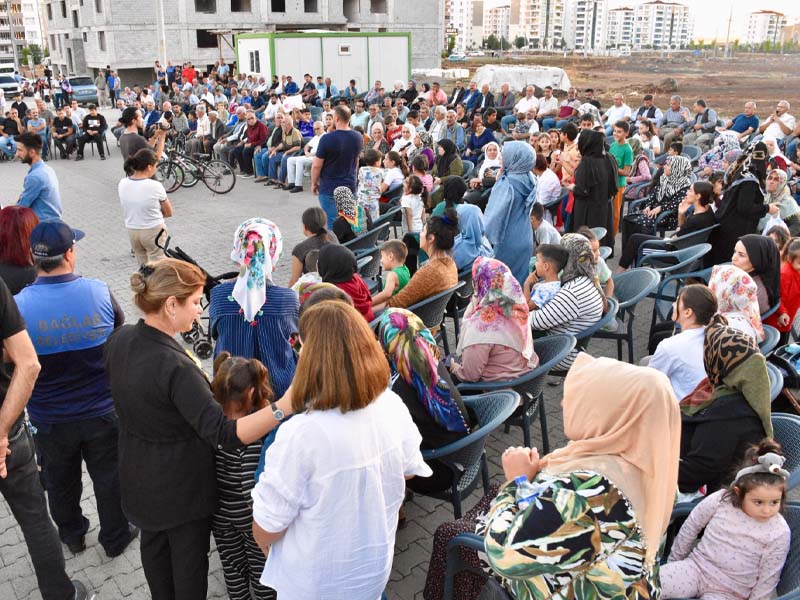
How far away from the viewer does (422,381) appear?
289cm

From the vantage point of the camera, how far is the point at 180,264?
2.41 m

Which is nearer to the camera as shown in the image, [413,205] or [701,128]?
Answer: [413,205]

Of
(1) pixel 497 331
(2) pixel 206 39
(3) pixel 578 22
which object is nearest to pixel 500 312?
(1) pixel 497 331

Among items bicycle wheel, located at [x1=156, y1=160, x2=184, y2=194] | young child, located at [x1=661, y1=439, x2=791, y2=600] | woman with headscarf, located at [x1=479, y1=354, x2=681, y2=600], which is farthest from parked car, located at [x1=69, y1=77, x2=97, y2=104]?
woman with headscarf, located at [x1=479, y1=354, x2=681, y2=600]

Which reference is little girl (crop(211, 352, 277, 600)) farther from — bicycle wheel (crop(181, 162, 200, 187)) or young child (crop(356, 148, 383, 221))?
bicycle wheel (crop(181, 162, 200, 187))

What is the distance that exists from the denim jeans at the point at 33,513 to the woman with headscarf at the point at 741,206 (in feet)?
19.0

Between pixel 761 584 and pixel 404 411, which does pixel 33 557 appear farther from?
pixel 761 584

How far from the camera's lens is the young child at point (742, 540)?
229 centimetres

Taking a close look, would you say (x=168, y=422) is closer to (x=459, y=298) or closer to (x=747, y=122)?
(x=459, y=298)

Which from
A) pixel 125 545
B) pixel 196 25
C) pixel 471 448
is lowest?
pixel 125 545

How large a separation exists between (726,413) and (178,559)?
2343mm

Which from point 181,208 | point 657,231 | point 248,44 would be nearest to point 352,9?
point 248,44

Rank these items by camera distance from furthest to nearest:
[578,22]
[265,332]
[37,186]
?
[578,22] → [37,186] → [265,332]

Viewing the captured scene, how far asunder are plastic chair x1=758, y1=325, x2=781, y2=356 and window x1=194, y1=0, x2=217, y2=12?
161ft
